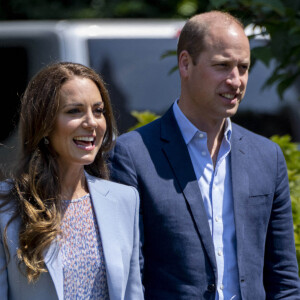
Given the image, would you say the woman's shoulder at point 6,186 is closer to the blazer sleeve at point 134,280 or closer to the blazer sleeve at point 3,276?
the blazer sleeve at point 3,276

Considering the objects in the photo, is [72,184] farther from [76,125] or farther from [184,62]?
[184,62]

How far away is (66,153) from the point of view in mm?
3143

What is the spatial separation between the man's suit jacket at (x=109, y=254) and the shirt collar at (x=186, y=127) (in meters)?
0.40

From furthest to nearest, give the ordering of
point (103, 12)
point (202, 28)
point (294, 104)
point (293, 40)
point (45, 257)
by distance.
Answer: point (103, 12), point (294, 104), point (293, 40), point (202, 28), point (45, 257)

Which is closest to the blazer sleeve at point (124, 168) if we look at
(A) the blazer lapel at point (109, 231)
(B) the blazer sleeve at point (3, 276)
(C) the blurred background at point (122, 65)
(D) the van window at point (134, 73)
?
(A) the blazer lapel at point (109, 231)

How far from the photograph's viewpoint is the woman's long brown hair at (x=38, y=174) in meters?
2.99

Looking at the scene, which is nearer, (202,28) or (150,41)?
(202,28)

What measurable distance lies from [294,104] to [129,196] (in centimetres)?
422

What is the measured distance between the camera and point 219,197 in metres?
3.45

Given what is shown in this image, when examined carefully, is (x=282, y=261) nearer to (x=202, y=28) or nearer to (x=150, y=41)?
(x=202, y=28)

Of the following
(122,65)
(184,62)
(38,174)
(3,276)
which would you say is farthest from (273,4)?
(122,65)

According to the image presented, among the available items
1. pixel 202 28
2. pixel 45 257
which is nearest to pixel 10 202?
pixel 45 257

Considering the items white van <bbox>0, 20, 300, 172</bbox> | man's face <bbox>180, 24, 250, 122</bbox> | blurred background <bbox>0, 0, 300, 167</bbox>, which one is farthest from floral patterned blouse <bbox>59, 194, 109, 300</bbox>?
white van <bbox>0, 20, 300, 172</bbox>

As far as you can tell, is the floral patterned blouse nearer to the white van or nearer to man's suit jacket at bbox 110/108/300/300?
man's suit jacket at bbox 110/108/300/300
